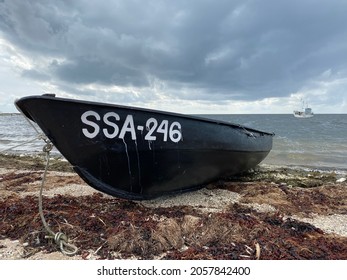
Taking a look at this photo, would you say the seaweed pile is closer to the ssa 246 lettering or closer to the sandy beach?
the sandy beach

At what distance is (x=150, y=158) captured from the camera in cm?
440

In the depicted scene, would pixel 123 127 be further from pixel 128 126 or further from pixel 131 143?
pixel 131 143

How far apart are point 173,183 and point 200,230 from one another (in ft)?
4.59

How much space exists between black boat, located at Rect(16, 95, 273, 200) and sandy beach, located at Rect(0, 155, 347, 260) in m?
0.45

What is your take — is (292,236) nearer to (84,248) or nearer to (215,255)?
(215,255)

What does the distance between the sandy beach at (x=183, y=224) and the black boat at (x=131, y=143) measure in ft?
1.48

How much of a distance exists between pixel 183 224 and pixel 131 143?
1.43 m

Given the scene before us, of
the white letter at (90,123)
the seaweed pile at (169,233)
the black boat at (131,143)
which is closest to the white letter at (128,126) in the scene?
the black boat at (131,143)

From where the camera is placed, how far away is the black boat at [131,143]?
3.80 meters

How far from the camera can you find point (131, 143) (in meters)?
4.20

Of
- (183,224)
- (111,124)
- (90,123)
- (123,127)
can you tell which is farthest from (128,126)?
(183,224)

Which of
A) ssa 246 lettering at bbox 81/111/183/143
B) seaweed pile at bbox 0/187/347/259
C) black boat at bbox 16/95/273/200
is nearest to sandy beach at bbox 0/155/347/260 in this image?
seaweed pile at bbox 0/187/347/259

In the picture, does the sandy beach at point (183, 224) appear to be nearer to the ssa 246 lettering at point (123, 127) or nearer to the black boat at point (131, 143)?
the black boat at point (131, 143)

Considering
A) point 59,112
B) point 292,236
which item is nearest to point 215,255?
point 292,236
